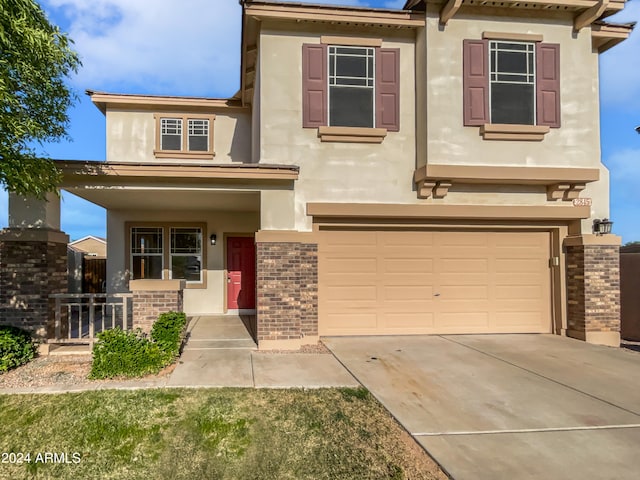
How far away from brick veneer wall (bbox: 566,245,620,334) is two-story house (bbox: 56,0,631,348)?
0.03 meters

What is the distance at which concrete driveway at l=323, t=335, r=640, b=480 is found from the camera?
12.2 feet

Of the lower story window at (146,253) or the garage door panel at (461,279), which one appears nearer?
the garage door panel at (461,279)

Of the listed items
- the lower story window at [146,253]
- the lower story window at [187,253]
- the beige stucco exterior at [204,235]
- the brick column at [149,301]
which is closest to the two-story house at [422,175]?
the brick column at [149,301]

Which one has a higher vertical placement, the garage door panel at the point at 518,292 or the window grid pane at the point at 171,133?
the window grid pane at the point at 171,133

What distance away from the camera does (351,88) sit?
27.2ft

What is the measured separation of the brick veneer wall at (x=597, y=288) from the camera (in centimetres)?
851

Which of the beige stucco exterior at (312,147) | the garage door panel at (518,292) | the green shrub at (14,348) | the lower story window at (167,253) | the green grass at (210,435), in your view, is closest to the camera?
the green grass at (210,435)

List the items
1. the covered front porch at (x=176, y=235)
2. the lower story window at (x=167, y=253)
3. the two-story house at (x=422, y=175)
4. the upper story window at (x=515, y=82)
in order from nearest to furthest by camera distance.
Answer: the covered front porch at (x=176, y=235), the two-story house at (x=422, y=175), the upper story window at (x=515, y=82), the lower story window at (x=167, y=253)

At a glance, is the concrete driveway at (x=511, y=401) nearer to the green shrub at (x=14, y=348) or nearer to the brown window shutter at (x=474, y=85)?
the brown window shutter at (x=474, y=85)

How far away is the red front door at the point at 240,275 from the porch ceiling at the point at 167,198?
1.07m

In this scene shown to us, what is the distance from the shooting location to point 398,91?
8.37 metres

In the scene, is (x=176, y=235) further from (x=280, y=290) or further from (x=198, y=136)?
(x=280, y=290)

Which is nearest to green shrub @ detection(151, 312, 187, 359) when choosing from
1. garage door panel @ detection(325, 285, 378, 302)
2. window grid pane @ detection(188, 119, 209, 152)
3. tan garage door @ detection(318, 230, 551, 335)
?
tan garage door @ detection(318, 230, 551, 335)

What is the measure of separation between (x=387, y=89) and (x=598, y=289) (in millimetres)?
5978
